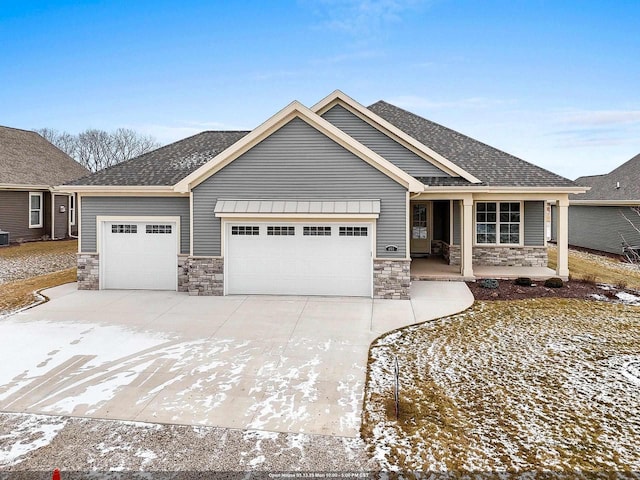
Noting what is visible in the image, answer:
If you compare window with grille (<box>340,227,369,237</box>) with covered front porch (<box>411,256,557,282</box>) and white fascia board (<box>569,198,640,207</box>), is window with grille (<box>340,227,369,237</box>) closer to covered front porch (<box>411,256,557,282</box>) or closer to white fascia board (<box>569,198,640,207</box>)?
covered front porch (<box>411,256,557,282</box>)

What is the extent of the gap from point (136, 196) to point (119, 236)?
142 centimetres

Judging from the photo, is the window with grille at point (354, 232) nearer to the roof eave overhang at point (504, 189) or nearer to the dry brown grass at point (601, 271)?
the roof eave overhang at point (504, 189)

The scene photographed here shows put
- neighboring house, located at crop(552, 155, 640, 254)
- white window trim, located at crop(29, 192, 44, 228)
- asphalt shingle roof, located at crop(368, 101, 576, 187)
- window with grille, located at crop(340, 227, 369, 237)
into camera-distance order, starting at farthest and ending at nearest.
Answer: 1. white window trim, located at crop(29, 192, 44, 228)
2. neighboring house, located at crop(552, 155, 640, 254)
3. asphalt shingle roof, located at crop(368, 101, 576, 187)
4. window with grille, located at crop(340, 227, 369, 237)

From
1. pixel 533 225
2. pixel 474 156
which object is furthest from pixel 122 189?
pixel 533 225

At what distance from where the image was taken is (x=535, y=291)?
43.8ft

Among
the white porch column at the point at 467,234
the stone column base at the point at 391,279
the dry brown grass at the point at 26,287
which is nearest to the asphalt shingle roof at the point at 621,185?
the white porch column at the point at 467,234

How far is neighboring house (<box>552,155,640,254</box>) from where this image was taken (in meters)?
21.7

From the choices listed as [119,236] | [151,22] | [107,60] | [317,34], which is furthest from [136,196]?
[107,60]

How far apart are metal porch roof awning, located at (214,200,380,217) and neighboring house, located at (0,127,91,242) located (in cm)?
1517

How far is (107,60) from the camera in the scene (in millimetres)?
24750

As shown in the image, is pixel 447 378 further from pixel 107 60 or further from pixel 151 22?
pixel 107 60

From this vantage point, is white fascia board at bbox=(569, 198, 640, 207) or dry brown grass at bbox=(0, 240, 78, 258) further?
dry brown grass at bbox=(0, 240, 78, 258)

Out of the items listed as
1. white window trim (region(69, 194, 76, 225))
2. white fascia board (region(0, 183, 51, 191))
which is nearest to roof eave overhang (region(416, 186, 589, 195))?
white fascia board (region(0, 183, 51, 191))

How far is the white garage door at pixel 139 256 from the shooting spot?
1367cm
